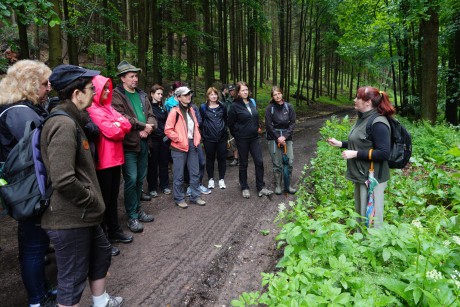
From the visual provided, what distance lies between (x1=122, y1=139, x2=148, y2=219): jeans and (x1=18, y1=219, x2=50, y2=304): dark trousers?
1820 mm

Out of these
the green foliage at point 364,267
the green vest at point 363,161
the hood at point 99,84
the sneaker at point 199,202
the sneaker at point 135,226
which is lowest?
the sneaker at point 199,202

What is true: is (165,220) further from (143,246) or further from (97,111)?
(97,111)

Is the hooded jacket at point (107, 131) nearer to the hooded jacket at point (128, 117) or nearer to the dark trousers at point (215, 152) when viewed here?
the hooded jacket at point (128, 117)

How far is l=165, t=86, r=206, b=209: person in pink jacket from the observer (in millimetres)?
5664

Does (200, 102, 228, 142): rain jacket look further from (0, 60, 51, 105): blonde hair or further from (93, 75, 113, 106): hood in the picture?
(0, 60, 51, 105): blonde hair

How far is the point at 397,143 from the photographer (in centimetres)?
368

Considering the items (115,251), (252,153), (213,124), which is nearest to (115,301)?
(115,251)

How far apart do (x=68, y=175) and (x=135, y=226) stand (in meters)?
2.61

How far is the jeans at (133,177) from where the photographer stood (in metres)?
4.67

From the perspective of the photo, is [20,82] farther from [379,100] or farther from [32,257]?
[379,100]

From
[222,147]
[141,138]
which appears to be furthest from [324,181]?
[141,138]

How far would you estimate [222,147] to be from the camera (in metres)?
6.95

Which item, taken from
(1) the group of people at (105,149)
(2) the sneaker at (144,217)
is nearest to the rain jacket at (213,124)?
(1) the group of people at (105,149)

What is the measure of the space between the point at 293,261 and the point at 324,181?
3960 millimetres
